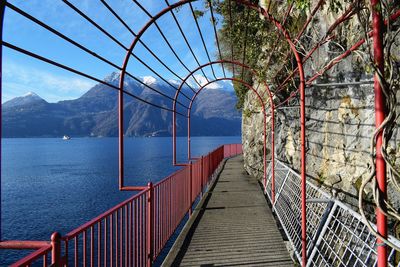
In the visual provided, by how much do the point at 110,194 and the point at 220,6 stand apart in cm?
3397

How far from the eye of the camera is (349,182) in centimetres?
544

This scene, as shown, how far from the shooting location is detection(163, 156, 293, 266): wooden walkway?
5129 millimetres

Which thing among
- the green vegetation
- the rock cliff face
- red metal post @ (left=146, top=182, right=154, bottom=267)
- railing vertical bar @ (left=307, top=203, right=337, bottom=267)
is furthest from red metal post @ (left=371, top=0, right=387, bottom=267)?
the green vegetation

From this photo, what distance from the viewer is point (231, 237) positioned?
621cm

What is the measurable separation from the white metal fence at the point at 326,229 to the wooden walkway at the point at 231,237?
1.19 feet

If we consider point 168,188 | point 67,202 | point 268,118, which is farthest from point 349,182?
point 67,202

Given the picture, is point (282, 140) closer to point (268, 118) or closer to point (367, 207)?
point (268, 118)

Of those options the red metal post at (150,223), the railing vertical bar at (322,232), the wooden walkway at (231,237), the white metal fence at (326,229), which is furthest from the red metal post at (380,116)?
the red metal post at (150,223)

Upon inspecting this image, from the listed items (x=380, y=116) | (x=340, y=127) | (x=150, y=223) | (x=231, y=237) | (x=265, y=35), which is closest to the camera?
(x=380, y=116)

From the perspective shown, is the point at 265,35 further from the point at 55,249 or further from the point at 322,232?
the point at 55,249

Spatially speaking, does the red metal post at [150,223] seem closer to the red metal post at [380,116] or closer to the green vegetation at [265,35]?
the red metal post at [380,116]

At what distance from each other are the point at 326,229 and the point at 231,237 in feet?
7.34

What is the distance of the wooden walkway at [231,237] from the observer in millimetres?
5129

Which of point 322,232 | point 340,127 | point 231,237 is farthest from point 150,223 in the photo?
point 340,127
